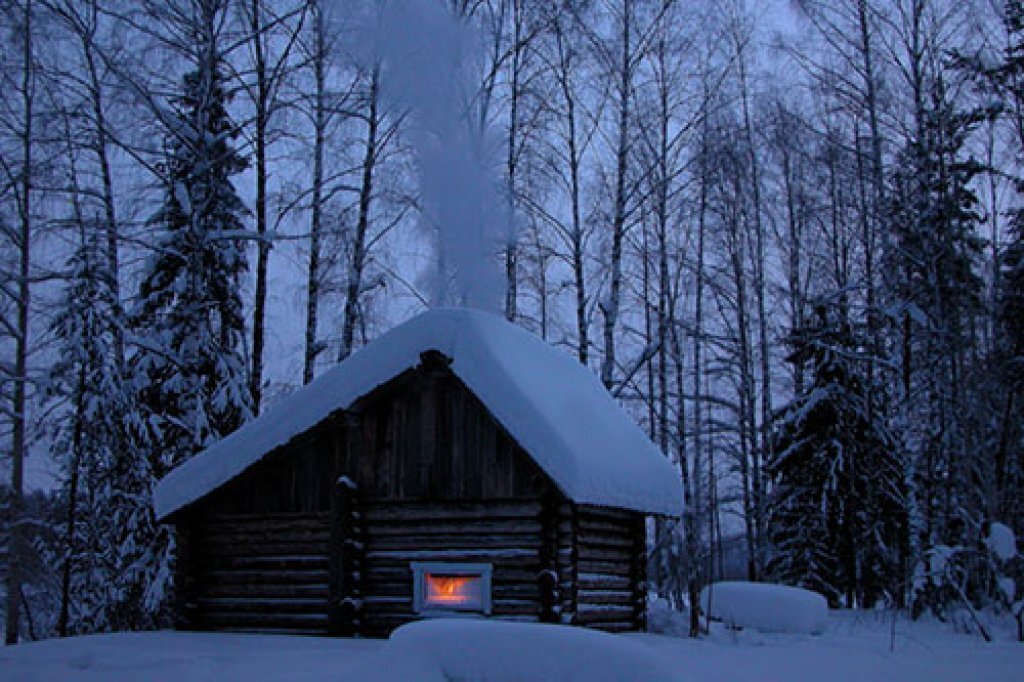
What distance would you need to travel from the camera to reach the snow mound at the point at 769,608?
56.9ft

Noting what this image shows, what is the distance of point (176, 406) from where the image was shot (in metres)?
21.4

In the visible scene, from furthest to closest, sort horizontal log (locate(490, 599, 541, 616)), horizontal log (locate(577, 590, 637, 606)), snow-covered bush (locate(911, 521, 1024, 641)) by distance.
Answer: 1. horizontal log (locate(577, 590, 637, 606))
2. horizontal log (locate(490, 599, 541, 616))
3. snow-covered bush (locate(911, 521, 1024, 641))

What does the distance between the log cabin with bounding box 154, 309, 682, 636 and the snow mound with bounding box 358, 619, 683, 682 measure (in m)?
5.13

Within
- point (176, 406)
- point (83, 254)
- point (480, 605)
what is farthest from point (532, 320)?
point (480, 605)

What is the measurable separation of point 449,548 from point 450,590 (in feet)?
1.98

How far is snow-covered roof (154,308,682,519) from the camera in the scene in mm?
13812

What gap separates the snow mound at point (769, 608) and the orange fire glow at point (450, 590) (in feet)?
15.2

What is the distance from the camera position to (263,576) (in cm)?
1568

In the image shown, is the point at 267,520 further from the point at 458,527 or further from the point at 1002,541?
the point at 1002,541

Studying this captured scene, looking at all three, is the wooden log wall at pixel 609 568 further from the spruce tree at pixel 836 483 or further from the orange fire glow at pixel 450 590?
the spruce tree at pixel 836 483

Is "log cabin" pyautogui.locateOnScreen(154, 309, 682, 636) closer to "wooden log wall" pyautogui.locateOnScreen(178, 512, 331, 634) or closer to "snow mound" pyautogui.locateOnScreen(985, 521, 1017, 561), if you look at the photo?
"wooden log wall" pyautogui.locateOnScreen(178, 512, 331, 634)

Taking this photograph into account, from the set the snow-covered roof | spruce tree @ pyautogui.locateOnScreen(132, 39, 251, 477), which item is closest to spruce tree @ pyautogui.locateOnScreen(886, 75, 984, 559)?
the snow-covered roof

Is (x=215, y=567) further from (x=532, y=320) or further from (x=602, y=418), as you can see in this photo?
(x=532, y=320)

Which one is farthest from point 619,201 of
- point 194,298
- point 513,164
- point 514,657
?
point 514,657
